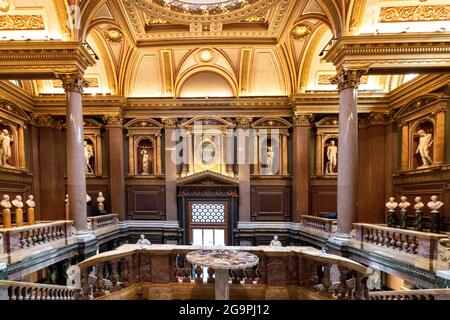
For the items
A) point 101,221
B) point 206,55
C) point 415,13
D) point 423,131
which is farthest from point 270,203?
point 415,13

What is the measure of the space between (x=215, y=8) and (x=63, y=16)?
488 centimetres

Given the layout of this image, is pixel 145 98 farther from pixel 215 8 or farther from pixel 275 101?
pixel 275 101

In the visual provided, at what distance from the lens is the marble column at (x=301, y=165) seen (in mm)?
11932

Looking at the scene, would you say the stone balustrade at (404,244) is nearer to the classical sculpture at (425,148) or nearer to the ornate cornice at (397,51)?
the ornate cornice at (397,51)

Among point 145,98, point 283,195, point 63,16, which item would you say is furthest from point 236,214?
point 63,16

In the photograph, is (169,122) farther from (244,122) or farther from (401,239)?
(401,239)

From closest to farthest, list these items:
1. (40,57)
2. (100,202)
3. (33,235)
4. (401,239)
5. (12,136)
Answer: (401,239) < (33,235) < (40,57) < (12,136) < (100,202)

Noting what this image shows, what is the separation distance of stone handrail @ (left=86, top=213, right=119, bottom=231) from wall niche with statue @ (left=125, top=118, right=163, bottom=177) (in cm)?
229

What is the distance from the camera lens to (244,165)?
12.7 meters

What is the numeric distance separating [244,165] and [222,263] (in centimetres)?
907

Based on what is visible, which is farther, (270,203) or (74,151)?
(270,203)

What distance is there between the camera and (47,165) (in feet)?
39.7

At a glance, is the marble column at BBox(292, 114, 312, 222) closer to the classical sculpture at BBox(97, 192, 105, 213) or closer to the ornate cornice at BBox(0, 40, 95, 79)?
the classical sculpture at BBox(97, 192, 105, 213)

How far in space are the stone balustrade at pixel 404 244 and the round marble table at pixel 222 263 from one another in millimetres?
3544
